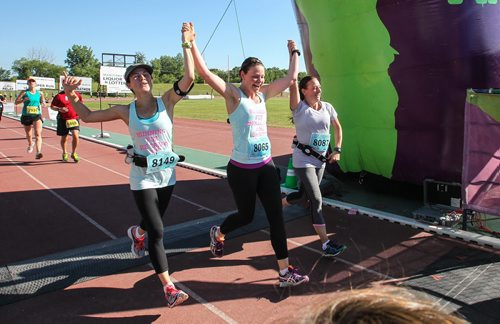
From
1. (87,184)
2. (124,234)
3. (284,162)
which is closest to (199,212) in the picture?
(124,234)

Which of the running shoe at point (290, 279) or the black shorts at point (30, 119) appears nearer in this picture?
the running shoe at point (290, 279)

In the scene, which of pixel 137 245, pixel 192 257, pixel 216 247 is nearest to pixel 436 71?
pixel 216 247

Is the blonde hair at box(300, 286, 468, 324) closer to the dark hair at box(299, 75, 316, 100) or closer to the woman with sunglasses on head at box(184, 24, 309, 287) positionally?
the woman with sunglasses on head at box(184, 24, 309, 287)

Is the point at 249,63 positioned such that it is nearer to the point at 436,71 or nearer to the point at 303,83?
the point at 303,83

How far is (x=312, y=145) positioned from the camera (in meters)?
4.71

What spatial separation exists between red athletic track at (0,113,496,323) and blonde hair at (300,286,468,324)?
0.09 meters

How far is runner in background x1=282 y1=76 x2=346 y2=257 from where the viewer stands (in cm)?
460

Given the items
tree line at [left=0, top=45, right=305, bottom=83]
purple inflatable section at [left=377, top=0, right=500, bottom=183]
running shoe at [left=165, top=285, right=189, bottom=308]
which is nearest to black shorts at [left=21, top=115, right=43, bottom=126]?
purple inflatable section at [left=377, top=0, right=500, bottom=183]

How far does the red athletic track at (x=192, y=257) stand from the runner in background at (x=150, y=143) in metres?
0.51

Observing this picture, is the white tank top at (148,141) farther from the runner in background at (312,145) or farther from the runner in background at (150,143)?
the runner in background at (312,145)

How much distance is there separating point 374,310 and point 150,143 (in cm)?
308

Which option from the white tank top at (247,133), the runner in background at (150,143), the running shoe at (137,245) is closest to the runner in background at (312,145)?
the white tank top at (247,133)

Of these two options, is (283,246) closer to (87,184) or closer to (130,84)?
(130,84)

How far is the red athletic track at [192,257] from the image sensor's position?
3.62 meters
